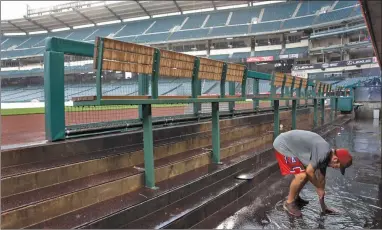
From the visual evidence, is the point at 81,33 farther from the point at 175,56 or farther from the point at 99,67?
the point at 99,67

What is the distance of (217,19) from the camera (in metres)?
44.1

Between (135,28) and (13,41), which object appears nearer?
(135,28)

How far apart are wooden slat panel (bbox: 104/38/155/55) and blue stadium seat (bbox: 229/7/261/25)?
1621 inches

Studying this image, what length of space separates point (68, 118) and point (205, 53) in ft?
130

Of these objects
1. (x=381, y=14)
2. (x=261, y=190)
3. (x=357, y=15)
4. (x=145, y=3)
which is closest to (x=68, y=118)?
(x=261, y=190)

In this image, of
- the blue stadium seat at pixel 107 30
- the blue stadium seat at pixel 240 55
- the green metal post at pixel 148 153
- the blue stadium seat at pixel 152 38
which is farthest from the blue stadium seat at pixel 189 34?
the green metal post at pixel 148 153

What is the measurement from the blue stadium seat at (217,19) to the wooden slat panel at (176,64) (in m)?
40.5

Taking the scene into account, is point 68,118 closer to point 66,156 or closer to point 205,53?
point 66,156

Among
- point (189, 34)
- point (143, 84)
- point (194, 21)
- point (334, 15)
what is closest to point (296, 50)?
point (334, 15)

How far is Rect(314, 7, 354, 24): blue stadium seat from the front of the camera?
33909 mm

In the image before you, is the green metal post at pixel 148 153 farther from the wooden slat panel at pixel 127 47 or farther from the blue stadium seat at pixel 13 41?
the blue stadium seat at pixel 13 41

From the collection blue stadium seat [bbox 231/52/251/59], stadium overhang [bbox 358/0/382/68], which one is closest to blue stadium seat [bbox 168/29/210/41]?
blue stadium seat [bbox 231/52/251/59]

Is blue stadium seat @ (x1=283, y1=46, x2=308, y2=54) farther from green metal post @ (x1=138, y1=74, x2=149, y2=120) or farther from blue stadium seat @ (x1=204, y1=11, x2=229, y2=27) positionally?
green metal post @ (x1=138, y1=74, x2=149, y2=120)

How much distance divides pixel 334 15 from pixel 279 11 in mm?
8312
